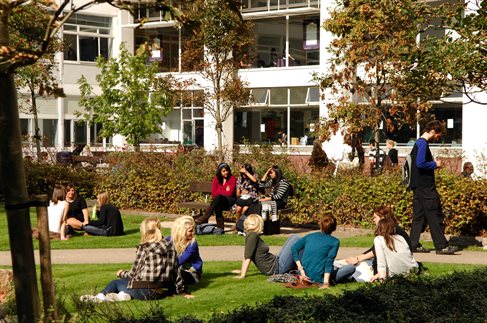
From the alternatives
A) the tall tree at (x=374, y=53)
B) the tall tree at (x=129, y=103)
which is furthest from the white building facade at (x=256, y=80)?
the tall tree at (x=374, y=53)

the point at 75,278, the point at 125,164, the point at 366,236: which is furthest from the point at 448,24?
the point at 125,164

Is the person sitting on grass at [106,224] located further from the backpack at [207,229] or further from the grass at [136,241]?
the backpack at [207,229]

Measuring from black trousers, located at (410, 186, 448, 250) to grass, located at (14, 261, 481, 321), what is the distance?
1.35 meters

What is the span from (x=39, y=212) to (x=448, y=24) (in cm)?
1044

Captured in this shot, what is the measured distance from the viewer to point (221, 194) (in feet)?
64.0

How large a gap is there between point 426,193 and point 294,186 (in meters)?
5.11

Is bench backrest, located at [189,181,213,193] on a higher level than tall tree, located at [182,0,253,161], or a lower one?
lower

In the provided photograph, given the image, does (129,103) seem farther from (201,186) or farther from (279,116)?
(201,186)

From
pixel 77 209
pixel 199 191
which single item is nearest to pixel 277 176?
pixel 199 191

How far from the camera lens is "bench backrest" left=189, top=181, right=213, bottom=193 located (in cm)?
2083

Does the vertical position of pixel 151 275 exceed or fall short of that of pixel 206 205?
it falls short

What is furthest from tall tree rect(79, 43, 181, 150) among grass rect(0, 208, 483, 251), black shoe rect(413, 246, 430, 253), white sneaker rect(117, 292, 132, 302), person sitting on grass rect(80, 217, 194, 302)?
white sneaker rect(117, 292, 132, 302)

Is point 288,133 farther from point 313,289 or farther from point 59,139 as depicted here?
point 313,289

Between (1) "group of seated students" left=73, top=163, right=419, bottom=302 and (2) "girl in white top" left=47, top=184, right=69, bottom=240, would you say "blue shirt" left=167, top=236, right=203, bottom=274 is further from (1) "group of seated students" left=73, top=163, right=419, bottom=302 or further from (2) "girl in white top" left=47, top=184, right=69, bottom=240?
(2) "girl in white top" left=47, top=184, right=69, bottom=240
